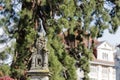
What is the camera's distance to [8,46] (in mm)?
19828

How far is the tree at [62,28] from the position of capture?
64.2 ft

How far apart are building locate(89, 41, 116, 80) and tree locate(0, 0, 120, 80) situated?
25397 mm

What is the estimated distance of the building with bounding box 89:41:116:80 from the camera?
4728 centimetres

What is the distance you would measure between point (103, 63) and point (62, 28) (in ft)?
94.5

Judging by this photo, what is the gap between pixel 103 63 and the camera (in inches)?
1890

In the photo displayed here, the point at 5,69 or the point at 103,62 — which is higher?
the point at 5,69

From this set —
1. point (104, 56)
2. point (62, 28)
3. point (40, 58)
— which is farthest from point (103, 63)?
point (40, 58)

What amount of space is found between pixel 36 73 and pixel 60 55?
597cm

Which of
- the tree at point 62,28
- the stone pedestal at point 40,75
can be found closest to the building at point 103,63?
the tree at point 62,28

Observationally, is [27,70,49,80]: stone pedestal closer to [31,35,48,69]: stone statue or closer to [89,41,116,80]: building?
[31,35,48,69]: stone statue

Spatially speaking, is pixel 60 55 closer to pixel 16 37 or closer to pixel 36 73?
pixel 16 37

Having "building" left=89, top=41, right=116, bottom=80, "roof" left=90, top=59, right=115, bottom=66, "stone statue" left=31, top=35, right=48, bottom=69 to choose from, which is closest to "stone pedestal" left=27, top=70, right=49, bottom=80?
"stone statue" left=31, top=35, right=48, bottom=69

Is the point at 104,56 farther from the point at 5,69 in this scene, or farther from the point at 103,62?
the point at 5,69

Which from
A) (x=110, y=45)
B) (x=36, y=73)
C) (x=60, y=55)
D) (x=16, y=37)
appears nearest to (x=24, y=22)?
(x=16, y=37)
